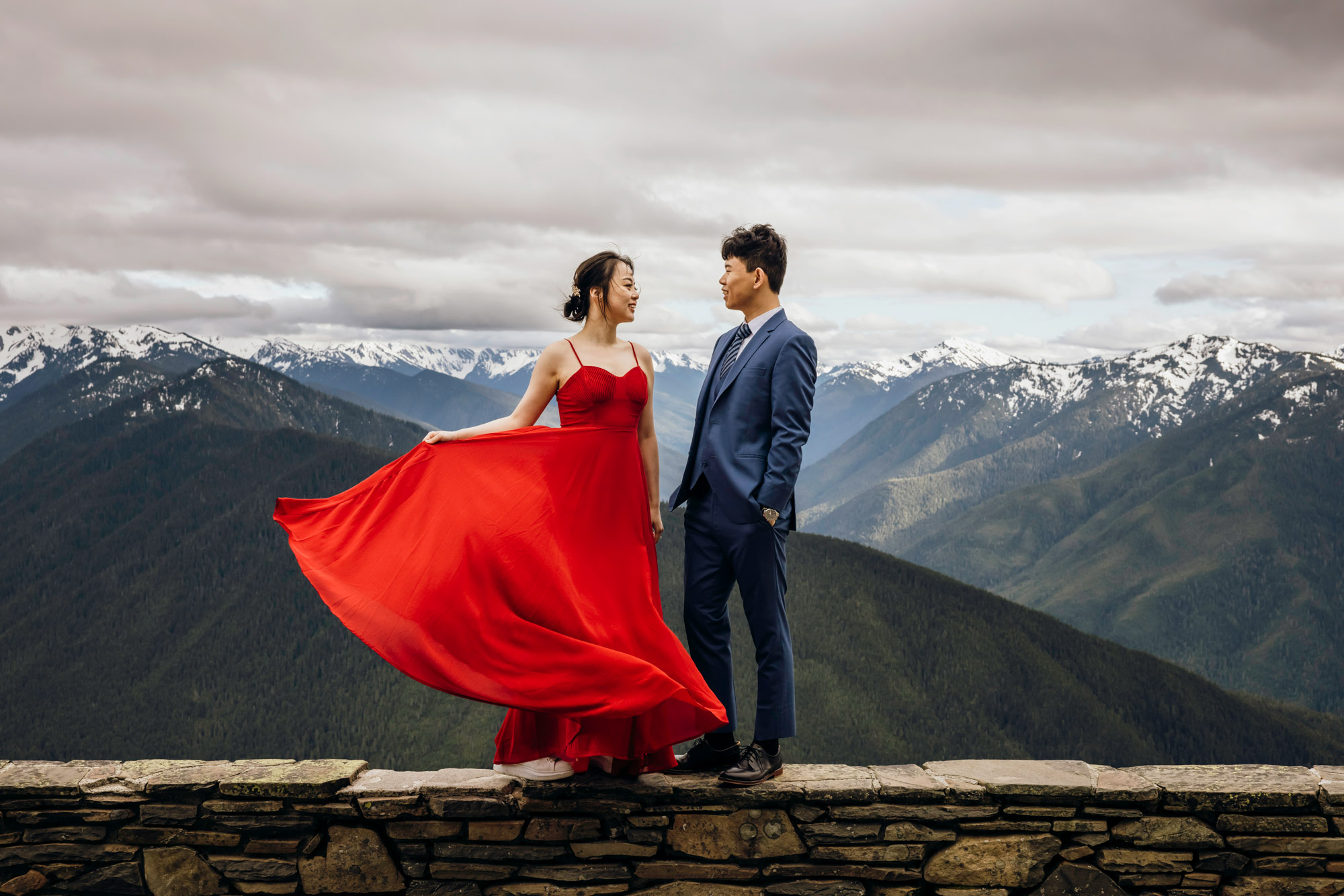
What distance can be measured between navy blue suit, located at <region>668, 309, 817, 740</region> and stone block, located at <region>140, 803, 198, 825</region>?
3.64 metres

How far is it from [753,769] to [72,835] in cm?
475

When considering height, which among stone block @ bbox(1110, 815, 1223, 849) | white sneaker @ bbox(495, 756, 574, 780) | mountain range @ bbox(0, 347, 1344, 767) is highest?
white sneaker @ bbox(495, 756, 574, 780)

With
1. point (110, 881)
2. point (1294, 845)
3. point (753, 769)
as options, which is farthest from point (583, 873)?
point (1294, 845)

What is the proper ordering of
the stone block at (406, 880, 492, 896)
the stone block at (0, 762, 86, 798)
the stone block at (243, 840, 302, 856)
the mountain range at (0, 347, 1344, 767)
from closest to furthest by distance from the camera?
the stone block at (406, 880, 492, 896)
the stone block at (243, 840, 302, 856)
the stone block at (0, 762, 86, 798)
the mountain range at (0, 347, 1344, 767)

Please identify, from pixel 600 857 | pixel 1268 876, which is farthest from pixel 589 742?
pixel 1268 876

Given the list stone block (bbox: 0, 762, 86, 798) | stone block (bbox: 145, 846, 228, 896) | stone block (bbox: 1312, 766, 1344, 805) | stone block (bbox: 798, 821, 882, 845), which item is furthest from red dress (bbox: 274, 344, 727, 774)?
stone block (bbox: 1312, 766, 1344, 805)

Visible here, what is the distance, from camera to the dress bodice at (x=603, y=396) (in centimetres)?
606

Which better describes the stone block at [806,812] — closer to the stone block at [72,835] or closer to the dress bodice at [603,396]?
the dress bodice at [603,396]

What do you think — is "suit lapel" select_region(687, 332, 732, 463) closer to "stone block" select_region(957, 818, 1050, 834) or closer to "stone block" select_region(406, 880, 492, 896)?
"stone block" select_region(957, 818, 1050, 834)

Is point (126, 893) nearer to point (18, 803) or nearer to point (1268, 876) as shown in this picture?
point (18, 803)

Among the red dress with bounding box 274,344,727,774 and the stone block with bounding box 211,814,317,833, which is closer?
the red dress with bounding box 274,344,727,774

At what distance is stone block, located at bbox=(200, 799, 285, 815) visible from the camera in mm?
6137

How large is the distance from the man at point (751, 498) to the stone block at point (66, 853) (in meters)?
3.90

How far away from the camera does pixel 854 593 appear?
122m
